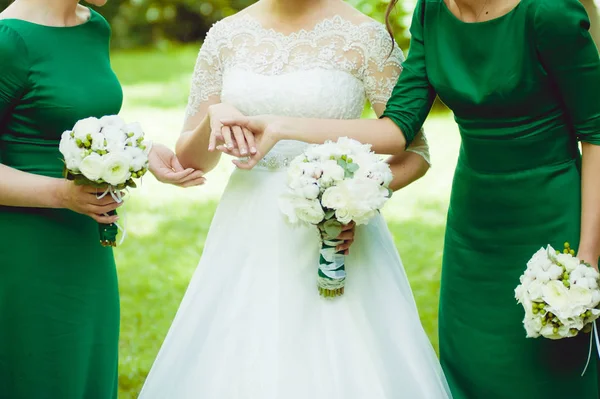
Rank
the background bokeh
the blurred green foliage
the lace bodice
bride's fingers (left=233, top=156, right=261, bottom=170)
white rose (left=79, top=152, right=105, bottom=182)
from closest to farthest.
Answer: white rose (left=79, top=152, right=105, bottom=182) < bride's fingers (left=233, top=156, right=261, bottom=170) < the lace bodice < the background bokeh < the blurred green foliage

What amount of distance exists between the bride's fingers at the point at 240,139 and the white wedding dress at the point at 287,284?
0.29m

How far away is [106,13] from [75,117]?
17.8 metres

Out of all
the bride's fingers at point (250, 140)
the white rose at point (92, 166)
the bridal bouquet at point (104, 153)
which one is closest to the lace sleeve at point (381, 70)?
the bride's fingers at point (250, 140)

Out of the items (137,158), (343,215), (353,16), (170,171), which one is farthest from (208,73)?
(343,215)

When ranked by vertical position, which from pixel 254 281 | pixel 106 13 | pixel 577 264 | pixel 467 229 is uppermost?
pixel 577 264

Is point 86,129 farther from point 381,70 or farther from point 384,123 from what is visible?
point 381,70

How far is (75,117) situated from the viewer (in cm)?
330

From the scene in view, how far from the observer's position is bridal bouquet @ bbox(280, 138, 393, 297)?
293cm

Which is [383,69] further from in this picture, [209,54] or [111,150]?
[111,150]

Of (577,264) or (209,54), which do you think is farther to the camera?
(209,54)

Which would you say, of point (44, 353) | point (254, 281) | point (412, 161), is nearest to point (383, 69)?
point (412, 161)

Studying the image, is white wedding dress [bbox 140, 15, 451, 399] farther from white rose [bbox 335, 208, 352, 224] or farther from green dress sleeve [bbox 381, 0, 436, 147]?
white rose [bbox 335, 208, 352, 224]

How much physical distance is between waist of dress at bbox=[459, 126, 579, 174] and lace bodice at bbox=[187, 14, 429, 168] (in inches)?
20.0

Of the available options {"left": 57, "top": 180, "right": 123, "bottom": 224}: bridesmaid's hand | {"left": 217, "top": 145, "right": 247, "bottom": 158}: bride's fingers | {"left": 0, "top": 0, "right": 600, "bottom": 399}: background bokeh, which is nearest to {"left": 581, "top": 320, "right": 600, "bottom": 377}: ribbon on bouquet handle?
{"left": 0, "top": 0, "right": 600, "bottom": 399}: background bokeh
